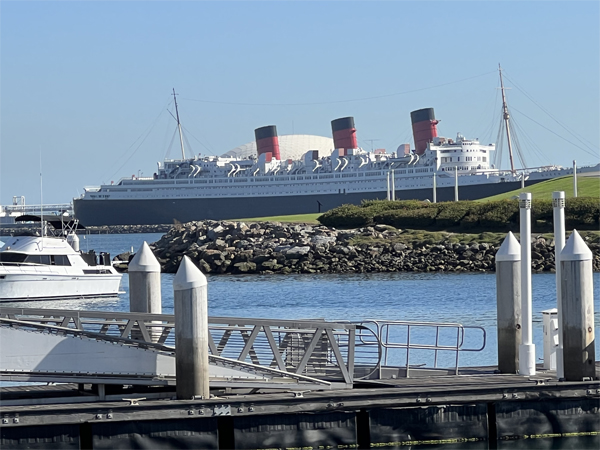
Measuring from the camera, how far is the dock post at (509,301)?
463 inches

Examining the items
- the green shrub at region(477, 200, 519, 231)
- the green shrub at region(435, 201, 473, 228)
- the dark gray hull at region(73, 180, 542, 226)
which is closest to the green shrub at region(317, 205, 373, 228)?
the green shrub at region(435, 201, 473, 228)

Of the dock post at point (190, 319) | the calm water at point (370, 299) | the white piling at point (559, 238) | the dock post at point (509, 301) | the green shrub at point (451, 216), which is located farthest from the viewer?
the green shrub at point (451, 216)

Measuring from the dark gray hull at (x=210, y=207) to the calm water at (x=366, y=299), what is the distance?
66.7m

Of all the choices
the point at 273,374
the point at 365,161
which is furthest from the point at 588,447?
the point at 365,161

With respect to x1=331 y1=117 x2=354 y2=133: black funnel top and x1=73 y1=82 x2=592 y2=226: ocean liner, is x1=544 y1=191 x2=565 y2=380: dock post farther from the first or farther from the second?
x1=331 y1=117 x2=354 y2=133: black funnel top

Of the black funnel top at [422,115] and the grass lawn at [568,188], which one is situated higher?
the black funnel top at [422,115]

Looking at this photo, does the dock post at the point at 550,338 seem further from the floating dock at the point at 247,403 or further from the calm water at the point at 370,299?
the calm water at the point at 370,299

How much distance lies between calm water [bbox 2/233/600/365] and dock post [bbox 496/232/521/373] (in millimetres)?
6450

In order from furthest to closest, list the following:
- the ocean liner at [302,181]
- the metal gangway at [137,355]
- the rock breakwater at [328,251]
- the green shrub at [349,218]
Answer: the ocean liner at [302,181] → the green shrub at [349,218] → the rock breakwater at [328,251] → the metal gangway at [137,355]

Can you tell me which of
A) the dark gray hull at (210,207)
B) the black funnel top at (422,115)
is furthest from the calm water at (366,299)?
the black funnel top at (422,115)

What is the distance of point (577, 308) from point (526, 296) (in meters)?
1.02

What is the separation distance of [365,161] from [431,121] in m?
8.43

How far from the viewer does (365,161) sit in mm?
109438

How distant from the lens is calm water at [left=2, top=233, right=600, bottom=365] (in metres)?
25.6
